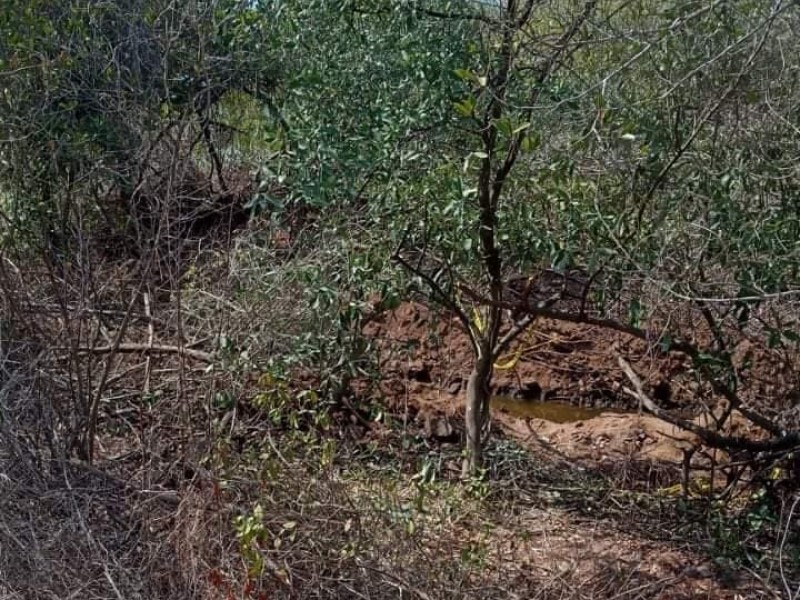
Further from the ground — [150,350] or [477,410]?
[150,350]

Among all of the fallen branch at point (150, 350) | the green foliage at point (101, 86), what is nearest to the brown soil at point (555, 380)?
the fallen branch at point (150, 350)

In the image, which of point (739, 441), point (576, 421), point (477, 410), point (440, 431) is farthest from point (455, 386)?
point (739, 441)

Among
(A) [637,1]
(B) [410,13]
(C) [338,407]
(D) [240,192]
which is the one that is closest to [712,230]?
(A) [637,1]

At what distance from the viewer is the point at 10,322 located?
522 centimetres

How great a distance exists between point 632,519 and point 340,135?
2.68 metres

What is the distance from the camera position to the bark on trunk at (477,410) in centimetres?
624

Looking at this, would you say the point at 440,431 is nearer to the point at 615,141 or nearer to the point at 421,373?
the point at 421,373

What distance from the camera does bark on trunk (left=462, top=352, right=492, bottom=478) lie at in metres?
6.24

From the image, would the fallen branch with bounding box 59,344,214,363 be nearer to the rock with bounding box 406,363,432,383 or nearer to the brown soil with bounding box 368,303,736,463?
the brown soil with bounding box 368,303,736,463

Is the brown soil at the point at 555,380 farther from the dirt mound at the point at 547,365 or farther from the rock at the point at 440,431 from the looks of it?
the rock at the point at 440,431

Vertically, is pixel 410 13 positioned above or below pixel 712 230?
above

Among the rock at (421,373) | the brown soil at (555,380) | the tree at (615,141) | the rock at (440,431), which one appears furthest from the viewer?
the rock at (421,373)

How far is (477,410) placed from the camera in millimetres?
6297

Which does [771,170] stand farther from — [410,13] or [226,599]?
[226,599]
